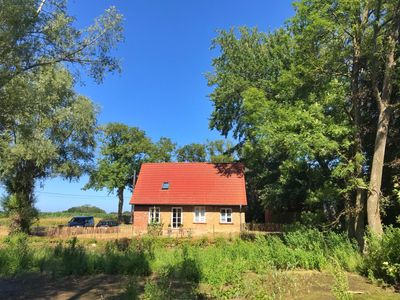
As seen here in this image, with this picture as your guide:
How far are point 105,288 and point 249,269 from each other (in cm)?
503

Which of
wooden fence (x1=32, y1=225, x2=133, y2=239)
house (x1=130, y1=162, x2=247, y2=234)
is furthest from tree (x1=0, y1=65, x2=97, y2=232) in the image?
house (x1=130, y1=162, x2=247, y2=234)

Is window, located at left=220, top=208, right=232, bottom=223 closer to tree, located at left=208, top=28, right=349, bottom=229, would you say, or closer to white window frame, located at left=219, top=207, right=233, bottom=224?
white window frame, located at left=219, top=207, right=233, bottom=224

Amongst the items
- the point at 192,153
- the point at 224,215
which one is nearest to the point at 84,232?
the point at 224,215

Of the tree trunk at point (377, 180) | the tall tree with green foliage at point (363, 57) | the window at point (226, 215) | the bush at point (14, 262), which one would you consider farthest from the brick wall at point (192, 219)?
the bush at point (14, 262)

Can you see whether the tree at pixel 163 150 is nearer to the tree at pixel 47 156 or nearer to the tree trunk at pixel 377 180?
the tree at pixel 47 156

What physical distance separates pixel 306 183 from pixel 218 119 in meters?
11.0

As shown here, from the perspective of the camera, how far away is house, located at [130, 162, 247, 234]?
3628cm

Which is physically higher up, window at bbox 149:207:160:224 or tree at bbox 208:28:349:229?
tree at bbox 208:28:349:229

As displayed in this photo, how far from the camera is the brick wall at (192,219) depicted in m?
36.1

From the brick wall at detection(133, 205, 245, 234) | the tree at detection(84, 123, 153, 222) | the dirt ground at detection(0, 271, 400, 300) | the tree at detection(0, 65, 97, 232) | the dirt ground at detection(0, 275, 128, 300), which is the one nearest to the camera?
the dirt ground at detection(0, 271, 400, 300)

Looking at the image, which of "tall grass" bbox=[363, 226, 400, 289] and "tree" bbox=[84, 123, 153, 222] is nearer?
"tall grass" bbox=[363, 226, 400, 289]

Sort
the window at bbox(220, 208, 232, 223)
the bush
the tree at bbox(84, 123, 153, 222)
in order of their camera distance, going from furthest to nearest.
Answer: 1. the tree at bbox(84, 123, 153, 222)
2. the window at bbox(220, 208, 232, 223)
3. the bush

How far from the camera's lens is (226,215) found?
3659 cm

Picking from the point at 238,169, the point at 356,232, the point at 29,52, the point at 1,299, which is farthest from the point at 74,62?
the point at 238,169
